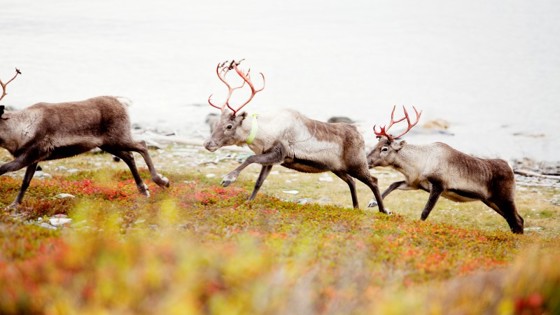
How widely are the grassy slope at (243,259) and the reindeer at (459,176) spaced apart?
1.69m

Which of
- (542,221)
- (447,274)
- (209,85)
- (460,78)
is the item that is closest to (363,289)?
(447,274)

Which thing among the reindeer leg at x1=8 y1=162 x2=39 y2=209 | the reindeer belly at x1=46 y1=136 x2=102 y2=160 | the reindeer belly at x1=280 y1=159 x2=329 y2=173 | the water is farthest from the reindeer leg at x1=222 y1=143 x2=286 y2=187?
the water

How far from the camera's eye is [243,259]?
4.98 m

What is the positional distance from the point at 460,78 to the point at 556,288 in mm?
49530

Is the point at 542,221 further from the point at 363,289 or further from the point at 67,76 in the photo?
the point at 67,76

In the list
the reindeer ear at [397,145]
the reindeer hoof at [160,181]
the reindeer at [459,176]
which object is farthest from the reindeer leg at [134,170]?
the reindeer ear at [397,145]

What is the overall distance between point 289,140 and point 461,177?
Result: 402 centimetres

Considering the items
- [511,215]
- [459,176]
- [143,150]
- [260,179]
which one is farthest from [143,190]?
[511,215]

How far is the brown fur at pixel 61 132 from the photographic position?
972cm

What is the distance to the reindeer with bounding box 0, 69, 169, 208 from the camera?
9.72 metres

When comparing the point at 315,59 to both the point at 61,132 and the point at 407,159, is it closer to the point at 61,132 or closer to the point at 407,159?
the point at 407,159

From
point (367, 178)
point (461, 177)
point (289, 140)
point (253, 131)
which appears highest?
point (253, 131)

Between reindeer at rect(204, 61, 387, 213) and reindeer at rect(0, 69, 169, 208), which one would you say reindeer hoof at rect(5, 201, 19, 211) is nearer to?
reindeer at rect(0, 69, 169, 208)

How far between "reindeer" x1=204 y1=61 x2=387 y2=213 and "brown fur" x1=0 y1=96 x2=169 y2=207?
1.82m
